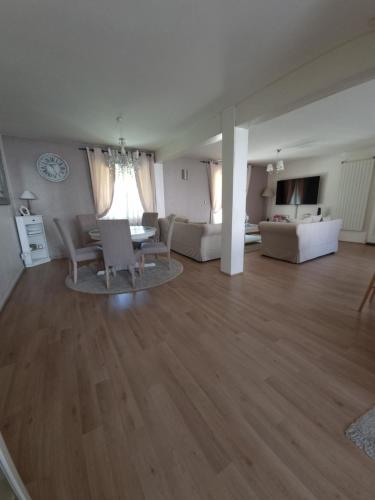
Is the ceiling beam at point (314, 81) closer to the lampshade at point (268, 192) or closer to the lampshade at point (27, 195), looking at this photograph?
the lampshade at point (27, 195)

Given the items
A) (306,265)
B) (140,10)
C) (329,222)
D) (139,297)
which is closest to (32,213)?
(139,297)

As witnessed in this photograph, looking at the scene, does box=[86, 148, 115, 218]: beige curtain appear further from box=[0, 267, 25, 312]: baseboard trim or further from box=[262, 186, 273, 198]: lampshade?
box=[262, 186, 273, 198]: lampshade

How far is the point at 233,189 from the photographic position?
9.52ft

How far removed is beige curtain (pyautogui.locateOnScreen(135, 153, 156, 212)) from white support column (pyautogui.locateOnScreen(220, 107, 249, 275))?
2603mm

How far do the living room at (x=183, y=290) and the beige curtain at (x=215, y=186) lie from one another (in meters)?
1.99

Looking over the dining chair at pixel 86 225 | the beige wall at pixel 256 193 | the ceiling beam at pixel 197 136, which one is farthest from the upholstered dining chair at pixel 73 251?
the beige wall at pixel 256 193

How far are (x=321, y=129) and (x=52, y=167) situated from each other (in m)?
5.37

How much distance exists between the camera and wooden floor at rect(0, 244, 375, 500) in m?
0.88

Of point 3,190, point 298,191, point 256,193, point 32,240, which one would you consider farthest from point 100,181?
point 298,191

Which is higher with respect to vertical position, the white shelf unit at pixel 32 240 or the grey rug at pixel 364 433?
the white shelf unit at pixel 32 240

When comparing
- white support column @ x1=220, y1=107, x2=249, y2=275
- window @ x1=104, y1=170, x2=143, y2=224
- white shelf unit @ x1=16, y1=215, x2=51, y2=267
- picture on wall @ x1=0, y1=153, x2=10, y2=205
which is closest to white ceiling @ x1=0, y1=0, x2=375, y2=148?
white support column @ x1=220, y1=107, x2=249, y2=275

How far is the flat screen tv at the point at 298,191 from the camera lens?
239 inches

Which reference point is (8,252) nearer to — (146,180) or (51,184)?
(51,184)

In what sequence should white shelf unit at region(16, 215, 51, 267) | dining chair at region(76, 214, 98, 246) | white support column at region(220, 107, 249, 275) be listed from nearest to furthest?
1. white support column at region(220, 107, 249, 275)
2. white shelf unit at region(16, 215, 51, 267)
3. dining chair at region(76, 214, 98, 246)
